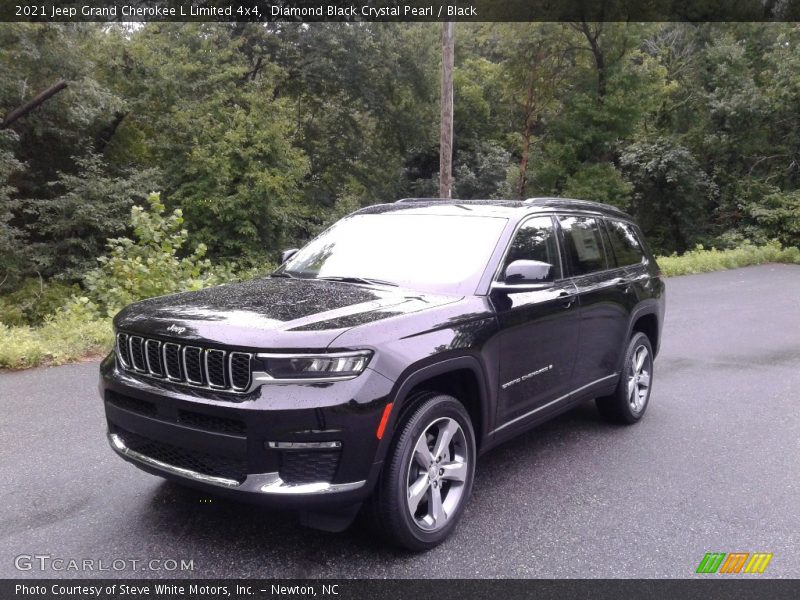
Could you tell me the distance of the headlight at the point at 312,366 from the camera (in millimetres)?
3094

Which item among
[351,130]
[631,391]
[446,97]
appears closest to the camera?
[631,391]

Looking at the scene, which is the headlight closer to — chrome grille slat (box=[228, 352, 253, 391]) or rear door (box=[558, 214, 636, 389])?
chrome grille slat (box=[228, 352, 253, 391])

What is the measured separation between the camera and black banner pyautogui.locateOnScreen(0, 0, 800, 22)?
22781mm

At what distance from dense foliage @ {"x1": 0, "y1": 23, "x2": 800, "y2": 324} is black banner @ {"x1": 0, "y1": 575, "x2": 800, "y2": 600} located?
12.3 meters

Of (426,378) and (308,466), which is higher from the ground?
(426,378)

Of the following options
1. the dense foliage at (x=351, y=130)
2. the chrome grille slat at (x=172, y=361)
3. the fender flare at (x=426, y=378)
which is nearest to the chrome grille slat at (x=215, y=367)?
the chrome grille slat at (x=172, y=361)

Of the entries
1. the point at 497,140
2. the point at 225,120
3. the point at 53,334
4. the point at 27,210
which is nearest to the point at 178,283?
the point at 53,334

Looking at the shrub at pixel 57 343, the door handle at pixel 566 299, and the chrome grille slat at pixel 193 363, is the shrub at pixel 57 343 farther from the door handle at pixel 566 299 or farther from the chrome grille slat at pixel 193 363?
the door handle at pixel 566 299

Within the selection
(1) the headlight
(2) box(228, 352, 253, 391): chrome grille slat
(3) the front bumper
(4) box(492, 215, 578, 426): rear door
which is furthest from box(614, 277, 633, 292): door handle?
(2) box(228, 352, 253, 391): chrome grille slat

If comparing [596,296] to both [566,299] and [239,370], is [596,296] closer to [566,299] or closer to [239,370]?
[566,299]

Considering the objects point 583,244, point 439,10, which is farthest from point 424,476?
point 439,10

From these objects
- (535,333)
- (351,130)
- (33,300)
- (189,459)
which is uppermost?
(351,130)

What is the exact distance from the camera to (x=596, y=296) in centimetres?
507

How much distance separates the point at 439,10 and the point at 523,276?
2372 cm
